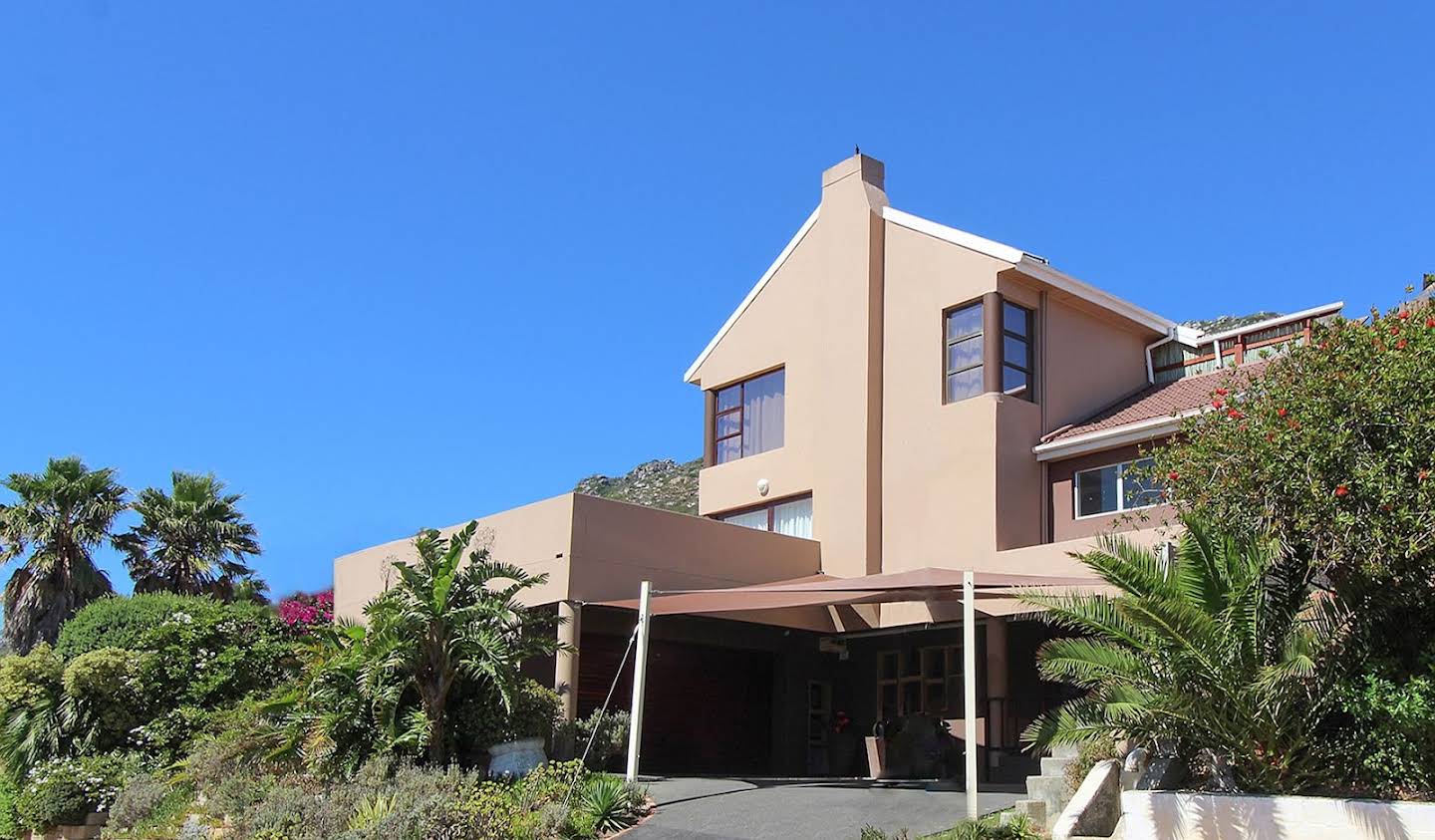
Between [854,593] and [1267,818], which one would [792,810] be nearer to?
[854,593]

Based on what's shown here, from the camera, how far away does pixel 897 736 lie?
20984 millimetres

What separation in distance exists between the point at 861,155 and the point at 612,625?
382 inches

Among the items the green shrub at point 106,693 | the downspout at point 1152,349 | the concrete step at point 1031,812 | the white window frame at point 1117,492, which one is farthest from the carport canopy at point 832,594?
the green shrub at point 106,693

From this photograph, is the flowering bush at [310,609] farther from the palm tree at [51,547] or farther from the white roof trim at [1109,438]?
the white roof trim at [1109,438]

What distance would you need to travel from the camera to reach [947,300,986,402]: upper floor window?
21.9 meters

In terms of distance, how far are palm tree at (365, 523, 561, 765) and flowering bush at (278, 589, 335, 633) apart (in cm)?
794

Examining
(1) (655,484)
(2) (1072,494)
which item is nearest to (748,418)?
(2) (1072,494)

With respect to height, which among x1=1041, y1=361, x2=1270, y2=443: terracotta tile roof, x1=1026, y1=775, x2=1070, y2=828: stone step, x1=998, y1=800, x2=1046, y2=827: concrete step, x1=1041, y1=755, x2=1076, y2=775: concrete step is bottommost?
x1=998, y1=800, x2=1046, y2=827: concrete step

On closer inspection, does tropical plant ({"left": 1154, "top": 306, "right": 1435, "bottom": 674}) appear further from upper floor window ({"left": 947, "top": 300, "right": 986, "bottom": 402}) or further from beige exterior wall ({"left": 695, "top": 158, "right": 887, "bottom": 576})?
A: beige exterior wall ({"left": 695, "top": 158, "right": 887, "bottom": 576})

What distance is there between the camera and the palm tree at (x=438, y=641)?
54.5 ft

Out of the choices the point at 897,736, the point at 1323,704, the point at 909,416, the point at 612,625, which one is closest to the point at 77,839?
the point at 612,625

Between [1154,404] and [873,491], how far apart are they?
4642 mm

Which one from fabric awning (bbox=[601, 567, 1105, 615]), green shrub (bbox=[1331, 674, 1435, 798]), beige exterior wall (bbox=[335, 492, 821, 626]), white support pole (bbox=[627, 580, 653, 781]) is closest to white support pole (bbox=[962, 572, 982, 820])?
fabric awning (bbox=[601, 567, 1105, 615])

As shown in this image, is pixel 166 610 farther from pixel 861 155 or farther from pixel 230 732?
pixel 861 155
